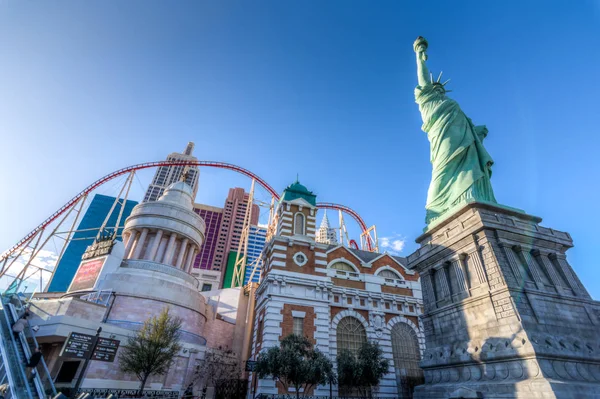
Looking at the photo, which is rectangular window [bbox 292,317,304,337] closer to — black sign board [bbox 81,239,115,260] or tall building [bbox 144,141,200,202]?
black sign board [bbox 81,239,115,260]

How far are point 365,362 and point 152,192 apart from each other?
4929 inches

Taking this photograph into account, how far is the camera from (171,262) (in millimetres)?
31906

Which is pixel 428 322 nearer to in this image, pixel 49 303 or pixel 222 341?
pixel 222 341

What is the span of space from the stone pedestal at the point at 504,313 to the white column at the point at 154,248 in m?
24.6

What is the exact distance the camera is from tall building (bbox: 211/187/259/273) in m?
124

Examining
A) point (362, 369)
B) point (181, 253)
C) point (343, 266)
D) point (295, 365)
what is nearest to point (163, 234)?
point (181, 253)

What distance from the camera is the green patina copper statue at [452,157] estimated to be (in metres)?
20.0

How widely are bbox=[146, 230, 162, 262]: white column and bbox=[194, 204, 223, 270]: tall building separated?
91466 millimetres

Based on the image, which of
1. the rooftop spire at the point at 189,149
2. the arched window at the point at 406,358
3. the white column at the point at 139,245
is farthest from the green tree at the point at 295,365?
the rooftop spire at the point at 189,149

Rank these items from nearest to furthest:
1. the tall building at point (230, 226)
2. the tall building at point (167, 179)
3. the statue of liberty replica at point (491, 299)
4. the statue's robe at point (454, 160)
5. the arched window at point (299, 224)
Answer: the statue of liberty replica at point (491, 299), the statue's robe at point (454, 160), the arched window at point (299, 224), the tall building at point (230, 226), the tall building at point (167, 179)

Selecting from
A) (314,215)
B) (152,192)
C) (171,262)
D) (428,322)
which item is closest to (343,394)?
(428,322)

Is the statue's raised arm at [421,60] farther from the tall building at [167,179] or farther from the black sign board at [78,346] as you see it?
the tall building at [167,179]

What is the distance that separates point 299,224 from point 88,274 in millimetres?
18383

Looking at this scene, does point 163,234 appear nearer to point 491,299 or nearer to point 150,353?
point 150,353
